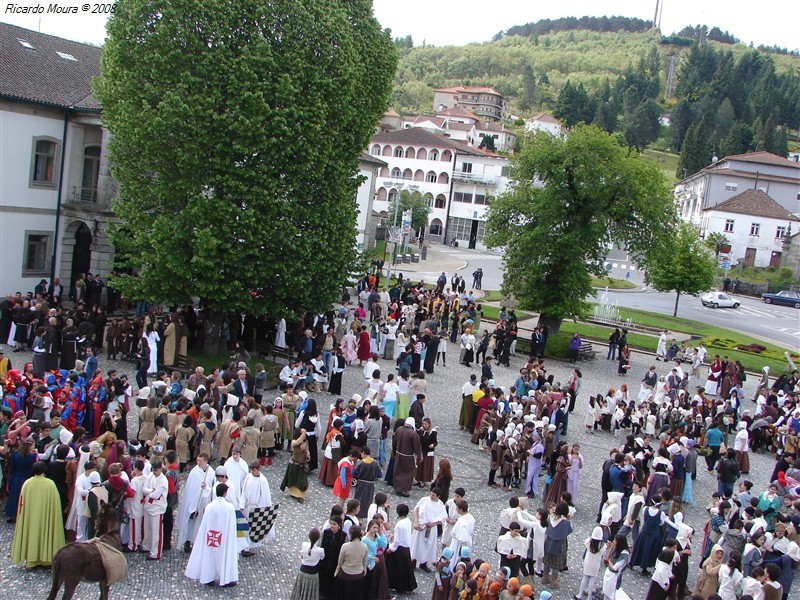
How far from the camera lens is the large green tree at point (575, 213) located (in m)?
34.3

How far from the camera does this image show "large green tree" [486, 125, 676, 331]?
34344mm

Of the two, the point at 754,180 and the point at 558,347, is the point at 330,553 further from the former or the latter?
the point at 754,180

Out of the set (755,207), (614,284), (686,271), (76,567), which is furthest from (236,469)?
(755,207)

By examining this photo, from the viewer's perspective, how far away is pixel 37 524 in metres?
11.2

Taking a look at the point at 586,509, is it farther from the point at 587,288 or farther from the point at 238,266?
the point at 587,288

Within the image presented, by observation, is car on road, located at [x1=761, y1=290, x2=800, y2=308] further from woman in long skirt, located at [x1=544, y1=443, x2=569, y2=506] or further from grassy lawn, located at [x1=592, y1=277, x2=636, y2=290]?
woman in long skirt, located at [x1=544, y1=443, x2=569, y2=506]

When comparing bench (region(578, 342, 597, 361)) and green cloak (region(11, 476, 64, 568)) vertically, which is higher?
bench (region(578, 342, 597, 361))

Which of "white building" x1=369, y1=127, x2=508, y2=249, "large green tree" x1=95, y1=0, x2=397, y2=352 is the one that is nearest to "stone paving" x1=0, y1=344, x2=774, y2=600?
"large green tree" x1=95, y1=0, x2=397, y2=352

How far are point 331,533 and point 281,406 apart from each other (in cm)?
616

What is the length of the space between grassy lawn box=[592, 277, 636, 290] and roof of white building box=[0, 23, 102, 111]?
142 feet

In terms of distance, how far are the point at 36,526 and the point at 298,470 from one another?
199 inches

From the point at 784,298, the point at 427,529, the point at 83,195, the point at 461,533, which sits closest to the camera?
the point at 461,533

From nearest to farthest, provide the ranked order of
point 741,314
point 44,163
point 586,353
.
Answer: point 44,163
point 586,353
point 741,314

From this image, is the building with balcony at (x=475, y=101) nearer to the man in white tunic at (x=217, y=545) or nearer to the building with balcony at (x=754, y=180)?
the building with balcony at (x=754, y=180)
